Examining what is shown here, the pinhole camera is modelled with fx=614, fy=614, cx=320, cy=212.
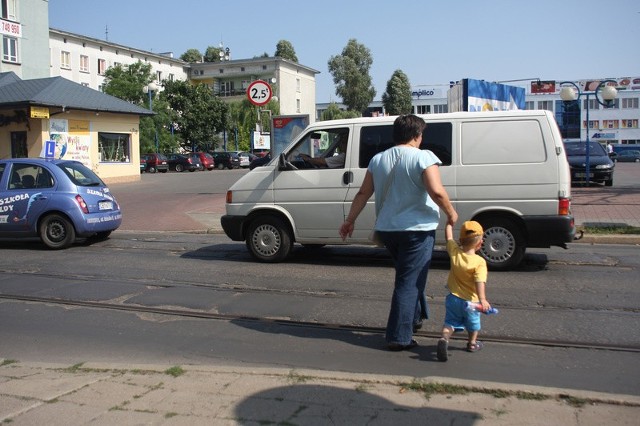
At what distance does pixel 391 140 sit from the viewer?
8.52 meters

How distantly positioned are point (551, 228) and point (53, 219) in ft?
28.1

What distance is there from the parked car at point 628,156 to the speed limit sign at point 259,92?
5892 cm

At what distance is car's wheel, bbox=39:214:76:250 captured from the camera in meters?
11.2

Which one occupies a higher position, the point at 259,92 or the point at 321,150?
the point at 259,92

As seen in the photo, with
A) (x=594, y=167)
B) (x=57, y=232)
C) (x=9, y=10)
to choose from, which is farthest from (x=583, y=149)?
(x=9, y=10)

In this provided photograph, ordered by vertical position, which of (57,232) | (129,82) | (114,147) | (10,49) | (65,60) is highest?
(65,60)

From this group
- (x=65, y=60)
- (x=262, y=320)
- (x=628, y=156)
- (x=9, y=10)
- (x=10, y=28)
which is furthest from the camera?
(x=628, y=156)

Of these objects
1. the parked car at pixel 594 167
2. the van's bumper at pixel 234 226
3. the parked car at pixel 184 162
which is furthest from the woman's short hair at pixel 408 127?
the parked car at pixel 184 162

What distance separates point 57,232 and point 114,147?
24.1 m

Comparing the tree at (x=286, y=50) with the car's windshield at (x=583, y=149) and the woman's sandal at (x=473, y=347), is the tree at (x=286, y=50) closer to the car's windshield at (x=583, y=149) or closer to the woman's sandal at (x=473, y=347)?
the car's windshield at (x=583, y=149)

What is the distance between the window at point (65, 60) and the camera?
209 feet

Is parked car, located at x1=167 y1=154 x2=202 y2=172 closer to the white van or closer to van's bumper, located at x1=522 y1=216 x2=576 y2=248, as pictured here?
the white van

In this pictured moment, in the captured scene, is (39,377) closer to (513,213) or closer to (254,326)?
(254,326)

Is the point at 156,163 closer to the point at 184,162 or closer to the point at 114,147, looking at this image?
the point at 184,162
